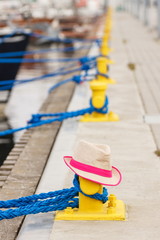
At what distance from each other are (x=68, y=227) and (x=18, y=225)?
41cm

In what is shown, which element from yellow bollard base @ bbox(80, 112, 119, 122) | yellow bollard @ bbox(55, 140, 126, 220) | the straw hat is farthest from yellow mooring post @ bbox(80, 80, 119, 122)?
the straw hat

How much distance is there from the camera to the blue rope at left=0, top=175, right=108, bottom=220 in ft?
12.0

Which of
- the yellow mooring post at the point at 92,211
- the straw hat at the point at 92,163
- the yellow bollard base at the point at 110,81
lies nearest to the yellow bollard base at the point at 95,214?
the yellow mooring post at the point at 92,211

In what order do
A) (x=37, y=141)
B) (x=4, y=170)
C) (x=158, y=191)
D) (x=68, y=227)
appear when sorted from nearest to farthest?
(x=68, y=227) → (x=158, y=191) → (x=4, y=170) → (x=37, y=141)

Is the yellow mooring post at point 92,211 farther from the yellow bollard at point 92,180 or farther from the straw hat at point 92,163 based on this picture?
the straw hat at point 92,163

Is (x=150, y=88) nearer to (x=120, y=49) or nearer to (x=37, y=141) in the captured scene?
(x=37, y=141)

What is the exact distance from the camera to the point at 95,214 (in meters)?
3.71

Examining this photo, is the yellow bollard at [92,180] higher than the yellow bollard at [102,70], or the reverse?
the yellow bollard at [92,180]

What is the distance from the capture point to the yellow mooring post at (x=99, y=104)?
6391mm

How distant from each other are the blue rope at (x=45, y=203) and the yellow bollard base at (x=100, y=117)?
2817 mm

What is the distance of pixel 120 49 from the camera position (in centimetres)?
1648

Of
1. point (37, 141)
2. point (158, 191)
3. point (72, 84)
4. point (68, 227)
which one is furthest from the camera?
point (72, 84)

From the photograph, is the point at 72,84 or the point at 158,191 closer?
the point at 158,191

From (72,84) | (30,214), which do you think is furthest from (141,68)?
(30,214)
